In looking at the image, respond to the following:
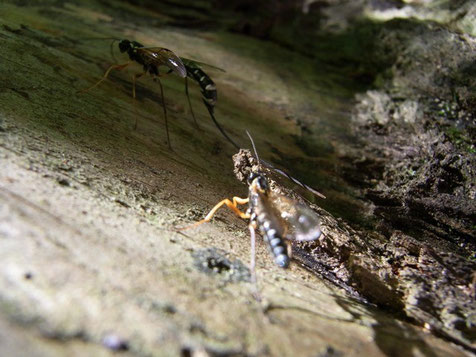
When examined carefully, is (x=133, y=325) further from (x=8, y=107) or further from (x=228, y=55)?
(x=228, y=55)

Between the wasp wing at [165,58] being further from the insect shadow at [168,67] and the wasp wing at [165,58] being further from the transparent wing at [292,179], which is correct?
the transparent wing at [292,179]

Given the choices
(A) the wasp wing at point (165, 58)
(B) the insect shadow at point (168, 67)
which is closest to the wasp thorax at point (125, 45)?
(B) the insect shadow at point (168, 67)

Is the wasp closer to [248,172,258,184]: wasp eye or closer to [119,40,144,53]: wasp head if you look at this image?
[248,172,258,184]: wasp eye

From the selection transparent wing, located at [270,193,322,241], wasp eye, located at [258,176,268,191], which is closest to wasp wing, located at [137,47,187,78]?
wasp eye, located at [258,176,268,191]

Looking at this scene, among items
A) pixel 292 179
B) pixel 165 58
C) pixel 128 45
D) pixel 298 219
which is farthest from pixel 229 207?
pixel 128 45

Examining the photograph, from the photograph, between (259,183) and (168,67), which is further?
(168,67)

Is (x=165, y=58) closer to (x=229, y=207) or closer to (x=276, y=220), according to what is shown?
(x=229, y=207)

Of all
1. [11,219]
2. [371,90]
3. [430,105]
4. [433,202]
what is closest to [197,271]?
[11,219]

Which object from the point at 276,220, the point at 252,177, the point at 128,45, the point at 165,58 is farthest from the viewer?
the point at 128,45
